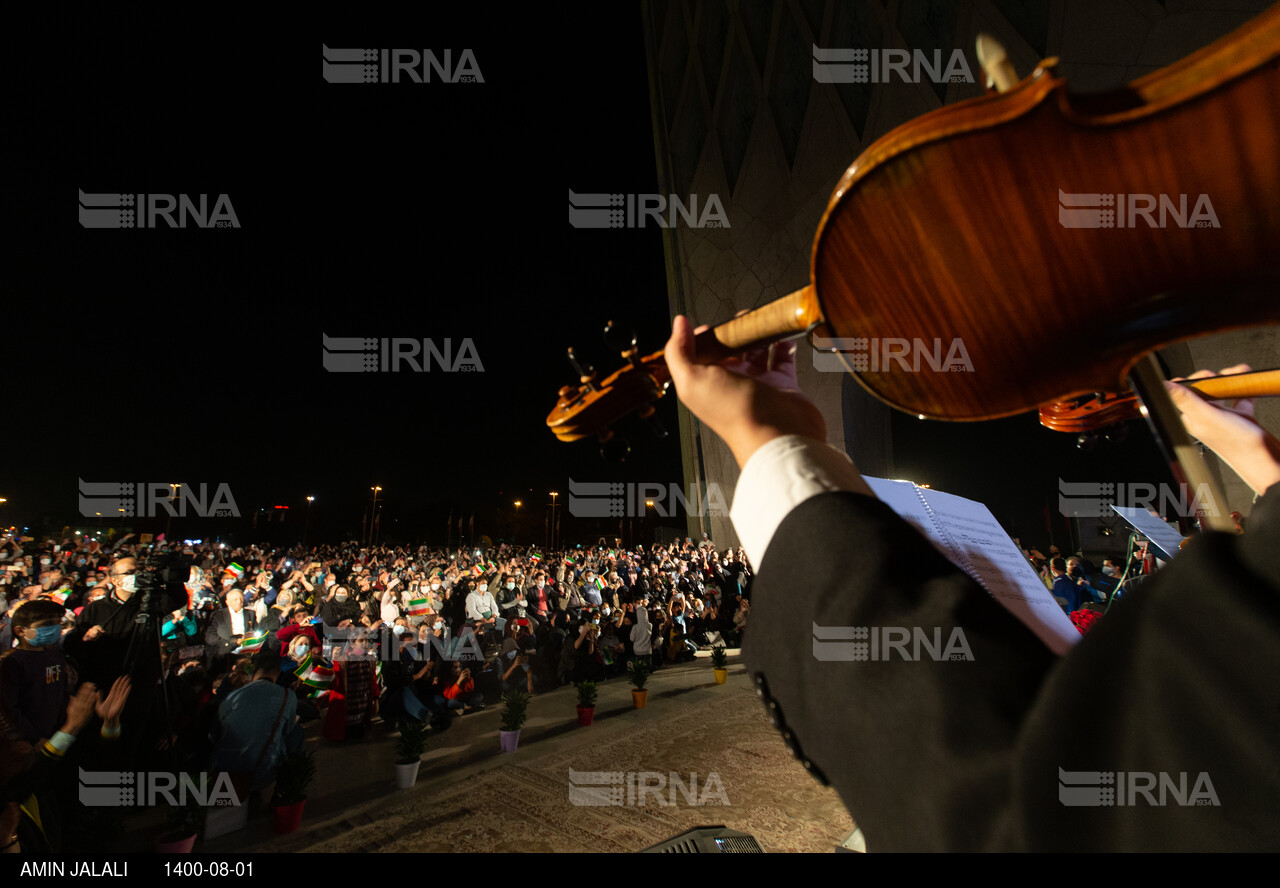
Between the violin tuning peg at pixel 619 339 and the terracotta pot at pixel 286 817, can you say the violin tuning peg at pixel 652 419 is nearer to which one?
the violin tuning peg at pixel 619 339

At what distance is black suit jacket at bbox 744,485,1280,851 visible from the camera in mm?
441

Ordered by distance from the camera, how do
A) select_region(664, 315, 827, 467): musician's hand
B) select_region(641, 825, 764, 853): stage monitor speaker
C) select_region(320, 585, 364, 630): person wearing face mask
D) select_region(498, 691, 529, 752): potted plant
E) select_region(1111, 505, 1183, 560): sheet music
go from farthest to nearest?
select_region(320, 585, 364, 630): person wearing face mask < select_region(498, 691, 529, 752): potted plant < select_region(641, 825, 764, 853): stage monitor speaker < select_region(1111, 505, 1183, 560): sheet music < select_region(664, 315, 827, 467): musician's hand

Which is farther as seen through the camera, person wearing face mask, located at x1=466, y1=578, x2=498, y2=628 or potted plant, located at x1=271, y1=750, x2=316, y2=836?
person wearing face mask, located at x1=466, y1=578, x2=498, y2=628

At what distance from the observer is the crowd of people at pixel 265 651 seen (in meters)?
4.75

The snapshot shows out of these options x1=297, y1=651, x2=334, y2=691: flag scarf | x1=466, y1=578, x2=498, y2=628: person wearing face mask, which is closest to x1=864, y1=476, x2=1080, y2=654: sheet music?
x1=297, y1=651, x2=334, y2=691: flag scarf

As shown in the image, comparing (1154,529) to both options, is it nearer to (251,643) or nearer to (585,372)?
(585,372)

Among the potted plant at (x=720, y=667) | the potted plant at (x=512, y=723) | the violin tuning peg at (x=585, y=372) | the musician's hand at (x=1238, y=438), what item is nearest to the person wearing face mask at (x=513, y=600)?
the potted plant at (x=720, y=667)

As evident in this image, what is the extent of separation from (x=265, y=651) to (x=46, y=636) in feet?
5.73

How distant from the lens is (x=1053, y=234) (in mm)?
1188

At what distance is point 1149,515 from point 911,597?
291 centimetres

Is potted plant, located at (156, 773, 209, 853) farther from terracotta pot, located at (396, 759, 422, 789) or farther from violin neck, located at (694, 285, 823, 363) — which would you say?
violin neck, located at (694, 285, 823, 363)

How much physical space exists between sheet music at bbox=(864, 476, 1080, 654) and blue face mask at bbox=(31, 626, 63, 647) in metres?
6.77

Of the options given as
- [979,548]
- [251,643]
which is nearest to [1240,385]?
[979,548]

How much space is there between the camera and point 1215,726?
1.45ft
